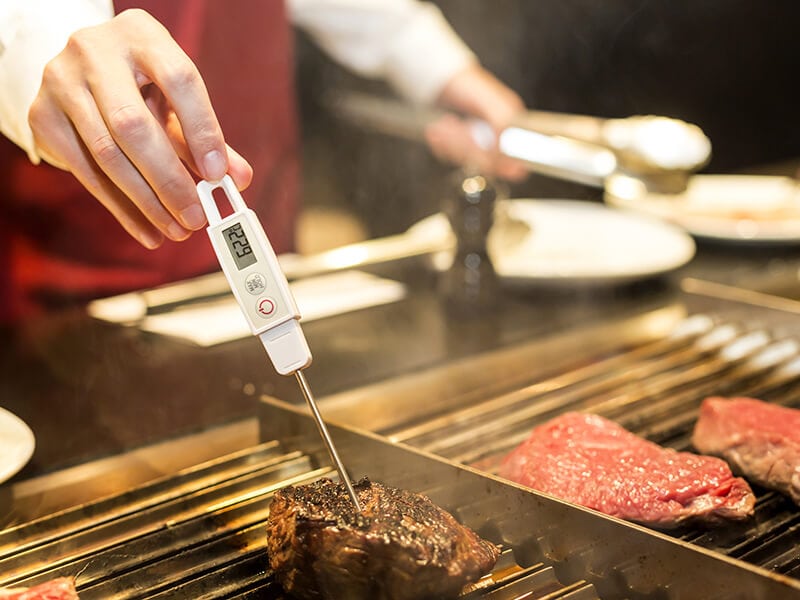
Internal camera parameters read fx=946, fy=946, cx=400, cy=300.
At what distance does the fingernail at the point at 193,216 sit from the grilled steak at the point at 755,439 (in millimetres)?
1130

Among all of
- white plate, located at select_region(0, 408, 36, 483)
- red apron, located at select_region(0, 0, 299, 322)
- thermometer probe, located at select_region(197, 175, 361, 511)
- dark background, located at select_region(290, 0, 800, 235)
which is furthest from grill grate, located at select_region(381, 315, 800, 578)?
dark background, located at select_region(290, 0, 800, 235)

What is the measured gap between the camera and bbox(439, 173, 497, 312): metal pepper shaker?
2.77m

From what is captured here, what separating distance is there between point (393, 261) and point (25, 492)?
61.0 inches

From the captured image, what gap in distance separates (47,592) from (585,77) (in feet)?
15.2

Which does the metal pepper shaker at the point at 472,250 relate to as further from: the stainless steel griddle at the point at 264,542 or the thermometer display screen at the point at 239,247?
the thermometer display screen at the point at 239,247

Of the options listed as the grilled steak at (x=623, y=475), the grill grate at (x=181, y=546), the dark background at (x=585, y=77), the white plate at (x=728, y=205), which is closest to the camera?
the grill grate at (x=181, y=546)

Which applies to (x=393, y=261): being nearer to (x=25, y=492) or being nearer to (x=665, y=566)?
(x=25, y=492)

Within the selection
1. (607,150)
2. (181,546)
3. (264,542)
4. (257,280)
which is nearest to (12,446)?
(181,546)

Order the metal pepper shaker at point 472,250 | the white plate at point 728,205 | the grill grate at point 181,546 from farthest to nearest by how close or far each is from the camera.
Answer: the white plate at point 728,205
the metal pepper shaker at point 472,250
the grill grate at point 181,546

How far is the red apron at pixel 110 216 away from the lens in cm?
305

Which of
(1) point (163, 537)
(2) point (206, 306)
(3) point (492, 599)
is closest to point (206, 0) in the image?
(2) point (206, 306)

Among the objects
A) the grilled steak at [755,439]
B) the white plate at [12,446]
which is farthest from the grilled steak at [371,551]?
the grilled steak at [755,439]

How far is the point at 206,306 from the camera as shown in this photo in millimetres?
2746

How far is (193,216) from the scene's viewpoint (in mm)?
1546
